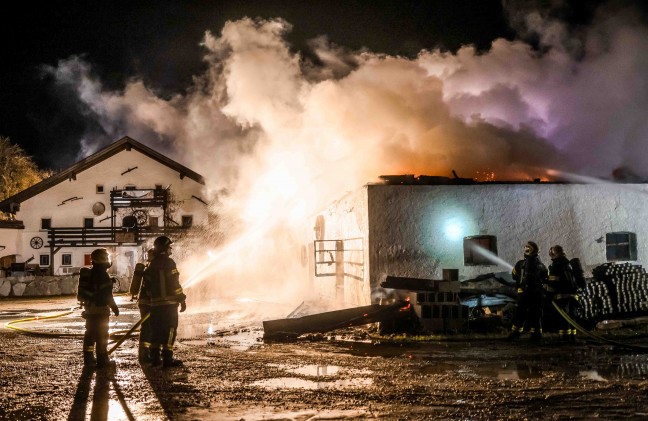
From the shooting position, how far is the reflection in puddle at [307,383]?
680 cm

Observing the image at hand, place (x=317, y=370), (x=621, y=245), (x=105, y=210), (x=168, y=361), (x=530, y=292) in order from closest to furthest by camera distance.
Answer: (x=317, y=370)
(x=168, y=361)
(x=530, y=292)
(x=621, y=245)
(x=105, y=210)

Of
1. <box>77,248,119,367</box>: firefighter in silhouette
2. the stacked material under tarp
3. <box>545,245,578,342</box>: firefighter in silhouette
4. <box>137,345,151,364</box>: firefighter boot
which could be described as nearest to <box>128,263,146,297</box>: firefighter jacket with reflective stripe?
<box>77,248,119,367</box>: firefighter in silhouette

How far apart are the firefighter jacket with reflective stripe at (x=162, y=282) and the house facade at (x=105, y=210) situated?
29.0 meters

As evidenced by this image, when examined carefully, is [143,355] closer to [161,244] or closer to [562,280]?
[161,244]

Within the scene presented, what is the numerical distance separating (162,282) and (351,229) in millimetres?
7617

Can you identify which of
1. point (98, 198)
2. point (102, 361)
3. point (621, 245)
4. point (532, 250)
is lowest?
point (102, 361)

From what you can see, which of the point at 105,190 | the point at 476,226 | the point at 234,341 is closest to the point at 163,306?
the point at 234,341

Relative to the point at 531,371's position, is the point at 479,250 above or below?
above

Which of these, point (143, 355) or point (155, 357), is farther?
point (143, 355)

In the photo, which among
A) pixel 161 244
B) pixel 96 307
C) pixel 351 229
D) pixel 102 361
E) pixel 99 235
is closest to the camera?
pixel 102 361

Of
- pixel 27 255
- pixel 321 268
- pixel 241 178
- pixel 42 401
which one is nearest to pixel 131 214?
pixel 27 255

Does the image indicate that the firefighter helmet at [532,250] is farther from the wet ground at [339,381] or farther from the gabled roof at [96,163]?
the gabled roof at [96,163]

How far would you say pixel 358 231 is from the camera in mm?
14789

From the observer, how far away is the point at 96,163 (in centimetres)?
3841
